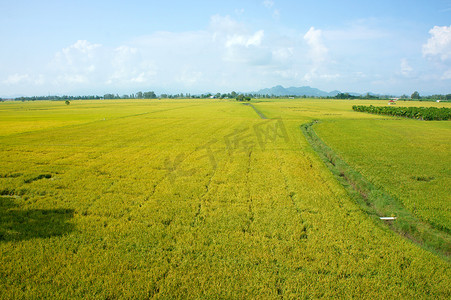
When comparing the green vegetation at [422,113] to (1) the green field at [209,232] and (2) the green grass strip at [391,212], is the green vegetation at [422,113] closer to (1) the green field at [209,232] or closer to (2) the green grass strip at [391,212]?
(1) the green field at [209,232]

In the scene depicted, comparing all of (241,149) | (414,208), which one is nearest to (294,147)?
(241,149)

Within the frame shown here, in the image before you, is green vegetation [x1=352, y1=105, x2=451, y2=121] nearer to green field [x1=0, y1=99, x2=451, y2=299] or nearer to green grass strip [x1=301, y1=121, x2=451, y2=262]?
green field [x1=0, y1=99, x2=451, y2=299]

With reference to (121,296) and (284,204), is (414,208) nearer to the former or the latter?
(284,204)

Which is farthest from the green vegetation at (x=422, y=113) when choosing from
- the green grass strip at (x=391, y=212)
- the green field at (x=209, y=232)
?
the green grass strip at (x=391, y=212)

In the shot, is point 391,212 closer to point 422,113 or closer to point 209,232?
point 209,232

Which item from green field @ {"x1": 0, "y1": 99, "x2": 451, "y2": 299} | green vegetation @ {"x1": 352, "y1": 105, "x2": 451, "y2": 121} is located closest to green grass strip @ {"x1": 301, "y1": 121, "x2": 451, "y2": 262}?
green field @ {"x1": 0, "y1": 99, "x2": 451, "y2": 299}

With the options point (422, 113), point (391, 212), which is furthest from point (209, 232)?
point (422, 113)

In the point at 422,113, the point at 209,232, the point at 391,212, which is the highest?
the point at 422,113

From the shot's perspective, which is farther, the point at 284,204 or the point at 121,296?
the point at 284,204
